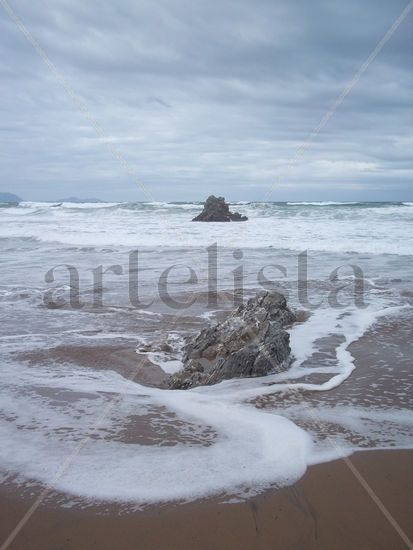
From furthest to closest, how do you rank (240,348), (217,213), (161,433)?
(217,213)
(240,348)
(161,433)

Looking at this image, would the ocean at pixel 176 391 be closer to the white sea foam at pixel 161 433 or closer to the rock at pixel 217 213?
the white sea foam at pixel 161 433

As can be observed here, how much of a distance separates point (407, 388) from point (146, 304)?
4.83 m

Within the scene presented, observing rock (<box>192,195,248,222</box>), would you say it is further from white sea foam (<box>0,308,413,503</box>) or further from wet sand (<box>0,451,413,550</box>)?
wet sand (<box>0,451,413,550</box>)

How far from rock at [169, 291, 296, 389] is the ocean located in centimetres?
17

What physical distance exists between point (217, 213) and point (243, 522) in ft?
107

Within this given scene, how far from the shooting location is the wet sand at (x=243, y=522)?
2227mm

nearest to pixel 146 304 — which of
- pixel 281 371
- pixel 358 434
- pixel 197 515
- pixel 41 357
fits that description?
pixel 41 357

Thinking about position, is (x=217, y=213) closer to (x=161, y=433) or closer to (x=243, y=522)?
(x=161, y=433)

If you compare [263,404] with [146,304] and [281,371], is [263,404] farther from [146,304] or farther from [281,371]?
[146,304]

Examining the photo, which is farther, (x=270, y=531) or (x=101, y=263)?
(x=101, y=263)

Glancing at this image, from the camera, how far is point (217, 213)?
34.4 meters

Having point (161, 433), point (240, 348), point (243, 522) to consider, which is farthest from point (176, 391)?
point (243, 522)

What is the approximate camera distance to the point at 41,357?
16.9 ft

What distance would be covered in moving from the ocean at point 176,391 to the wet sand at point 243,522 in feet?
0.39
